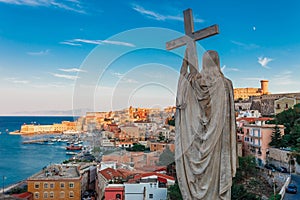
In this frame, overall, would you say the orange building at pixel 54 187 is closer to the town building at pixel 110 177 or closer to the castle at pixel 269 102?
the town building at pixel 110 177

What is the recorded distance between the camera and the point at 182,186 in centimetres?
266

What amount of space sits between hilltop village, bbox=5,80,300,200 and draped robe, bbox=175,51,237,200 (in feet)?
2.39

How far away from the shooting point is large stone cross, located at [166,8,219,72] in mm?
2648

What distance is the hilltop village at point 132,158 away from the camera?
5384 mm

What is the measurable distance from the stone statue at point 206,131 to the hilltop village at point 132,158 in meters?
0.72

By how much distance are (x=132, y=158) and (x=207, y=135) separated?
462 inches

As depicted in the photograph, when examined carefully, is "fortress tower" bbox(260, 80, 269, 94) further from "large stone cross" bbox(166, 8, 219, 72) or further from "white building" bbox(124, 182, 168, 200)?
"large stone cross" bbox(166, 8, 219, 72)

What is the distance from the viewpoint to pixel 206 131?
2.55 m

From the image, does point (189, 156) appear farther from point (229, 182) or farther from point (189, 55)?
point (189, 55)

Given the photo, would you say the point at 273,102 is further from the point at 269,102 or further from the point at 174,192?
the point at 174,192

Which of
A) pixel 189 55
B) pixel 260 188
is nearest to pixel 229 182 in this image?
pixel 189 55

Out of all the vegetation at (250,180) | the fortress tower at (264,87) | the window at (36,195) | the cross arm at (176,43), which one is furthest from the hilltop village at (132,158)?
the fortress tower at (264,87)

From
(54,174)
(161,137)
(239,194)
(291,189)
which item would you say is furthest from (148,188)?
(54,174)

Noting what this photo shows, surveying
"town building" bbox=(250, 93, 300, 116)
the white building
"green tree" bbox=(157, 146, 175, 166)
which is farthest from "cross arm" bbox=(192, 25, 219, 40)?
"town building" bbox=(250, 93, 300, 116)
